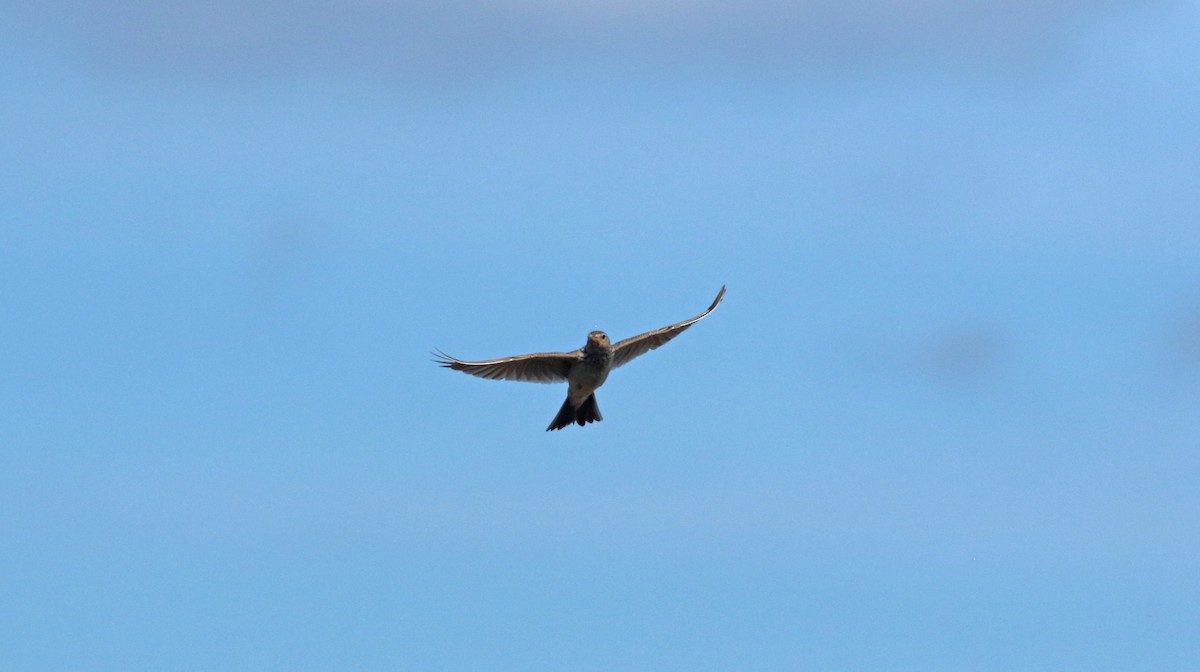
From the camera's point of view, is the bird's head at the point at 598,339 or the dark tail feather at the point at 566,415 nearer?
the bird's head at the point at 598,339

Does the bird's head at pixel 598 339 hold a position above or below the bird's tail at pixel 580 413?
above

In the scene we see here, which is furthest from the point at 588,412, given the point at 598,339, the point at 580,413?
the point at 598,339

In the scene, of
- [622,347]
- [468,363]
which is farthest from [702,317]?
[468,363]

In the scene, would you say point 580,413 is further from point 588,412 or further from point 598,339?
point 598,339

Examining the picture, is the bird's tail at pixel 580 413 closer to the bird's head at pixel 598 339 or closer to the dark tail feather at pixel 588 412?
the dark tail feather at pixel 588 412

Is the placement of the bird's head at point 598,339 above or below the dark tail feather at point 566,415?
above

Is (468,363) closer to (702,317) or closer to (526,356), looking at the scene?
(526,356)
